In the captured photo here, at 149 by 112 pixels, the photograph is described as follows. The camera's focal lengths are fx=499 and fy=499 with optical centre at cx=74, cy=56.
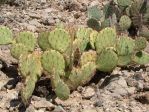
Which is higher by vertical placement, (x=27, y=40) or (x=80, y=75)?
(x=27, y=40)

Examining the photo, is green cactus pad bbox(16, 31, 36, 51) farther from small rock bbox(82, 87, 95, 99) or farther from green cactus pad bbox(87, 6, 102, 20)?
green cactus pad bbox(87, 6, 102, 20)

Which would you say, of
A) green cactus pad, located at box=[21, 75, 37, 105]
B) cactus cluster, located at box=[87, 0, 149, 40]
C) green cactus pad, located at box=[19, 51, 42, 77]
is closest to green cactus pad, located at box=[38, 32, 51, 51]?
green cactus pad, located at box=[19, 51, 42, 77]

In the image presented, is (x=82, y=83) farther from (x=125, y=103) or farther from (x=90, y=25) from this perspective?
(x=90, y=25)

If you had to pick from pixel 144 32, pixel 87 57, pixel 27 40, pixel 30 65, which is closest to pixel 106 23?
pixel 144 32

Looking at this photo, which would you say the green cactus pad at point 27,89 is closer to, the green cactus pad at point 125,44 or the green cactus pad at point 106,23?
the green cactus pad at point 125,44

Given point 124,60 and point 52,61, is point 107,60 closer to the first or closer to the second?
point 124,60

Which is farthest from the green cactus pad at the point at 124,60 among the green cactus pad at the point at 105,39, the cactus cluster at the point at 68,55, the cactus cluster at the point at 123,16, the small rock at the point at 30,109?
the small rock at the point at 30,109
